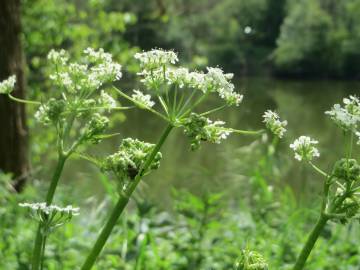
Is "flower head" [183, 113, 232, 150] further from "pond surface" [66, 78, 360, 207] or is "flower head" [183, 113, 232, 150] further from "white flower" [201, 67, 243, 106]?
"pond surface" [66, 78, 360, 207]

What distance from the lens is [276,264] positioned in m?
2.61

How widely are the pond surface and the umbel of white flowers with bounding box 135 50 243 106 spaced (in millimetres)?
233

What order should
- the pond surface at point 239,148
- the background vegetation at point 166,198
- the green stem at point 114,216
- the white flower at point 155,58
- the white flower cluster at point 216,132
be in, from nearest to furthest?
1. the green stem at point 114,216
2. the white flower cluster at point 216,132
3. the white flower at point 155,58
4. the background vegetation at point 166,198
5. the pond surface at point 239,148

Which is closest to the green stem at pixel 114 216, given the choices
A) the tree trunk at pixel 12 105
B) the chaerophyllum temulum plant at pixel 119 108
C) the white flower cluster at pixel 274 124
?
the chaerophyllum temulum plant at pixel 119 108

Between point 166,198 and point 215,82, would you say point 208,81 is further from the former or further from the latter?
point 166,198

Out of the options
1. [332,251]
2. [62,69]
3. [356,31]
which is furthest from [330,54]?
[62,69]

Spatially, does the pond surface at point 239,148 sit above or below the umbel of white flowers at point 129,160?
above

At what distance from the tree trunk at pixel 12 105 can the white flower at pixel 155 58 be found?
4.28 m

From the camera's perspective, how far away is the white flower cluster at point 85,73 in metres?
1.05

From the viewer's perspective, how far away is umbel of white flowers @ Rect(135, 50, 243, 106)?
978 millimetres

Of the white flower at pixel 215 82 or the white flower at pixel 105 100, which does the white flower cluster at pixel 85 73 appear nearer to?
the white flower at pixel 105 100

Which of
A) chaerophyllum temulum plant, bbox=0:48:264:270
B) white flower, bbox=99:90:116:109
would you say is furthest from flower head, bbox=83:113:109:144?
white flower, bbox=99:90:116:109

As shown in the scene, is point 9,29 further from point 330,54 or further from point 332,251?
point 330,54

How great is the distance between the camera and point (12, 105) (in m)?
5.21
